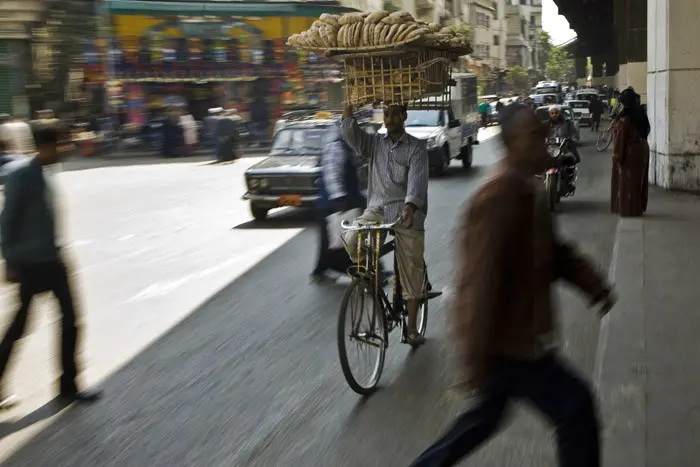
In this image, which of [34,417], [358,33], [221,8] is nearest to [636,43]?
[221,8]

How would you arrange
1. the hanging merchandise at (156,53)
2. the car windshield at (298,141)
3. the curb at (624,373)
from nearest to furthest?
the curb at (624,373), the car windshield at (298,141), the hanging merchandise at (156,53)

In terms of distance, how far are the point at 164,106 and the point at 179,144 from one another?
4738 mm

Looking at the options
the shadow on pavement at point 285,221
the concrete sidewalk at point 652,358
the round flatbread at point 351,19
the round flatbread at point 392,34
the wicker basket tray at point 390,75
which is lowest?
the shadow on pavement at point 285,221

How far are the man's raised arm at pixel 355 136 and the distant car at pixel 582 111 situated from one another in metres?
39.1

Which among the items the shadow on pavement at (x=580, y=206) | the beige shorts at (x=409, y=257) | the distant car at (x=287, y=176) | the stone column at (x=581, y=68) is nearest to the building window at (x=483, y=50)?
the stone column at (x=581, y=68)

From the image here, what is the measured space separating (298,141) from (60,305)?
34.2ft

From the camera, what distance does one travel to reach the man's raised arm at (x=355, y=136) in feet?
20.4

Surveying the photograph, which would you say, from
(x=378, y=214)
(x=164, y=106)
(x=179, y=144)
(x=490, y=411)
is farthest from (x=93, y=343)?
(x=164, y=106)

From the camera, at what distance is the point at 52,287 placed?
225 inches

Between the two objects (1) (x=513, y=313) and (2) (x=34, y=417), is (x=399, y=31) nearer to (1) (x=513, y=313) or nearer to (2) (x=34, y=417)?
(1) (x=513, y=313)

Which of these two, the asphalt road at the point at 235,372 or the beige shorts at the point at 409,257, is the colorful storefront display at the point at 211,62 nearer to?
the asphalt road at the point at 235,372

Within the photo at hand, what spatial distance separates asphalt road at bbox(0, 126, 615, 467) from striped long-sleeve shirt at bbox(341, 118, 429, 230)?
0.59 metres

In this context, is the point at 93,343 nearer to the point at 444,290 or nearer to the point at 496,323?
the point at 444,290

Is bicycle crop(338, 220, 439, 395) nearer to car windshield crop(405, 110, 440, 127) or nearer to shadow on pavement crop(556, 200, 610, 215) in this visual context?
shadow on pavement crop(556, 200, 610, 215)
